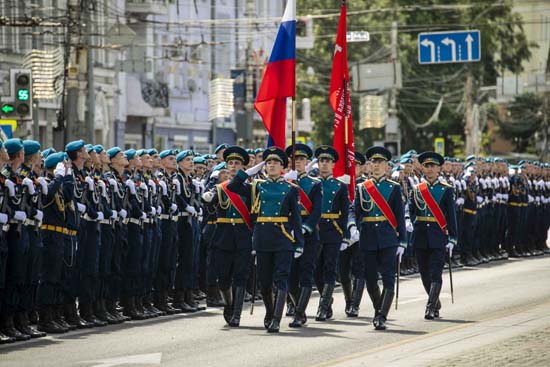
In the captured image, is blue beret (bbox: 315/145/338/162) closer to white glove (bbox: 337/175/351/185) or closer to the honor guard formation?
the honor guard formation

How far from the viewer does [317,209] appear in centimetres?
1977

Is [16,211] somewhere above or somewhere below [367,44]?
below

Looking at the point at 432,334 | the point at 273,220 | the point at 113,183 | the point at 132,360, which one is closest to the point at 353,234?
the point at 273,220

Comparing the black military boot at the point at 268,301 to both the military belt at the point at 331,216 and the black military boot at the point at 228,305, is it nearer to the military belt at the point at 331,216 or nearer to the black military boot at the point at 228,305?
the black military boot at the point at 228,305

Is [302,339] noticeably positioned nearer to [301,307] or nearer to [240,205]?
[301,307]

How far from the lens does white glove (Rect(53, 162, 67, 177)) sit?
19.0m

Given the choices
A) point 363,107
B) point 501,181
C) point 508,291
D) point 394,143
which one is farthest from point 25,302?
point 363,107

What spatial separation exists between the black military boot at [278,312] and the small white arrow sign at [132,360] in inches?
98.0

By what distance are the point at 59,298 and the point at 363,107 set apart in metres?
50.3

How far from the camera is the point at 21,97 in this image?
95.9 feet

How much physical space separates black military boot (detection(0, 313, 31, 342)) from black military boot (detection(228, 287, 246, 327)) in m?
2.42

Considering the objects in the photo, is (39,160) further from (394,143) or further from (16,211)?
(394,143)

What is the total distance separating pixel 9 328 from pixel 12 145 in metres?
2.03

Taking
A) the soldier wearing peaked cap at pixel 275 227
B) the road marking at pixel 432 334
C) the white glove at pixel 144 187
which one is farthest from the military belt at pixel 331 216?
the white glove at pixel 144 187
